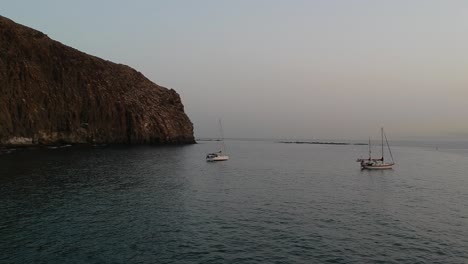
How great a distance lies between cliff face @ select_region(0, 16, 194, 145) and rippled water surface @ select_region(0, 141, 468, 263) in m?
60.0

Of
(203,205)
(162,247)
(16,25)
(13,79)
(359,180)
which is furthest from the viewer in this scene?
(16,25)

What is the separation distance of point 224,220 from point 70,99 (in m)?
120

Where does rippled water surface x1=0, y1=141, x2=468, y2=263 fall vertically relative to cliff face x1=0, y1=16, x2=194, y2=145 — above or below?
below

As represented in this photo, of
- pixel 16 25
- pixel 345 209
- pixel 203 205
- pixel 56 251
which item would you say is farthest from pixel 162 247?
pixel 16 25

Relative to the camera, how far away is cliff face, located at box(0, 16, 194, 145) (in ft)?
377

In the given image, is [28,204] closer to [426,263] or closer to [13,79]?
[426,263]

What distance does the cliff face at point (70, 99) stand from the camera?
115 m

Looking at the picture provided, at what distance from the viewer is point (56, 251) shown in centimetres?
2572

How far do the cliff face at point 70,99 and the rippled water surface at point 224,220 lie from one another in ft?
197

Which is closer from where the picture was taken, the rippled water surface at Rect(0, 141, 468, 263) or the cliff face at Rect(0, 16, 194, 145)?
the rippled water surface at Rect(0, 141, 468, 263)

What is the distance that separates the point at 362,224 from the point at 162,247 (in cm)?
1896

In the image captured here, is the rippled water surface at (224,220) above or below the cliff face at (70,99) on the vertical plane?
below

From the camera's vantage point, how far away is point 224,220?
35.5 meters

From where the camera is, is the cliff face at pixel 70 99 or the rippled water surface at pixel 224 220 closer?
the rippled water surface at pixel 224 220
